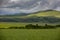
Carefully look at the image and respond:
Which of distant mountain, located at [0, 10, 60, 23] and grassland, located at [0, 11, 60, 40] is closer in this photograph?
grassland, located at [0, 11, 60, 40]

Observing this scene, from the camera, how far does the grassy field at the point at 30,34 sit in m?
4.06

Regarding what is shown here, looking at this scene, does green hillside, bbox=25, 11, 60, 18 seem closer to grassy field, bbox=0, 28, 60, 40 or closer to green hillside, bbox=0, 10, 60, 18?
green hillside, bbox=0, 10, 60, 18

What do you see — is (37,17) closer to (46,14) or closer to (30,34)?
(46,14)

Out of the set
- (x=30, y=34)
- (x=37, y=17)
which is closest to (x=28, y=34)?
(x=30, y=34)

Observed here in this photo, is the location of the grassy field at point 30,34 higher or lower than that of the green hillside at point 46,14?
lower

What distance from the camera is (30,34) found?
4.09 m

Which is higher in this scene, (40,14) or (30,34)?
(40,14)

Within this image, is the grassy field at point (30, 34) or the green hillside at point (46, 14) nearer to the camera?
the grassy field at point (30, 34)

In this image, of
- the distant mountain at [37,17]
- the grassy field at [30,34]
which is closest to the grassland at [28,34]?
the grassy field at [30,34]

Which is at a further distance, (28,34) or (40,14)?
(40,14)

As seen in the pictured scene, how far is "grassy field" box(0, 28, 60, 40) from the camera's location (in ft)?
13.3

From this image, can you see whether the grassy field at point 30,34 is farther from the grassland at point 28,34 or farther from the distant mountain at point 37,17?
the distant mountain at point 37,17

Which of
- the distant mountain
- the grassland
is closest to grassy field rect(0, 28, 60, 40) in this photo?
the grassland

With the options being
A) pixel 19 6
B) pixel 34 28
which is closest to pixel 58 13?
pixel 34 28
